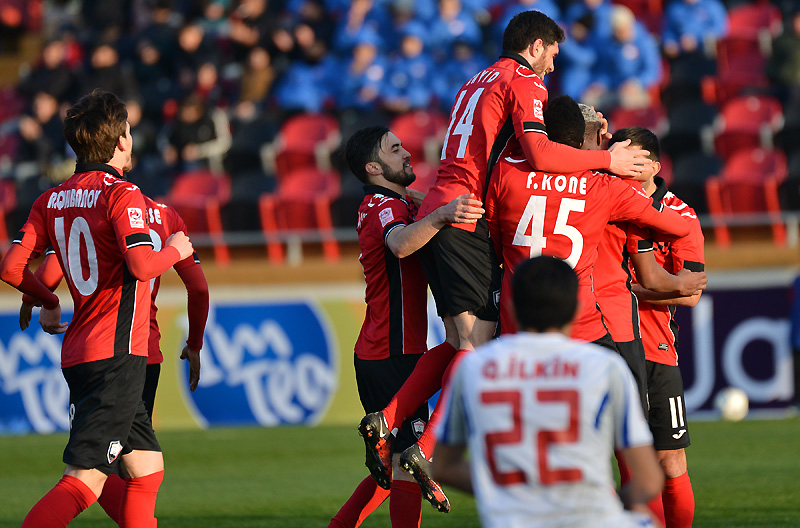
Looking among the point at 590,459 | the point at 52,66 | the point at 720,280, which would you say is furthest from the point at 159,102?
the point at 590,459

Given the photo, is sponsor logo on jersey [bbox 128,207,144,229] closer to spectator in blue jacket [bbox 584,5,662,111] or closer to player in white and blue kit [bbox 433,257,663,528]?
player in white and blue kit [bbox 433,257,663,528]

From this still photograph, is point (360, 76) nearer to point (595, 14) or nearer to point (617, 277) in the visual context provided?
point (595, 14)

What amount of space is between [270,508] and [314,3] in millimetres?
10265

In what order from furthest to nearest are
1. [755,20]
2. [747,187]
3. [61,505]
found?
[755,20] < [747,187] < [61,505]

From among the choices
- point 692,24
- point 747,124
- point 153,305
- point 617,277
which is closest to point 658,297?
point 617,277

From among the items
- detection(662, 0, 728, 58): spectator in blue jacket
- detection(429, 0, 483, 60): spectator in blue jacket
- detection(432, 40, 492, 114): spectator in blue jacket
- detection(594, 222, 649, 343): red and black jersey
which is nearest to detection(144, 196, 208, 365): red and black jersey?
detection(594, 222, 649, 343): red and black jersey

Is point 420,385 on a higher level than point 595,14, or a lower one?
lower

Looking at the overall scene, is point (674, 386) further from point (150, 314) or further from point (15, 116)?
point (15, 116)

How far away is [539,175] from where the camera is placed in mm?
4770

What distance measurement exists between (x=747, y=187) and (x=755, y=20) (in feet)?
11.1

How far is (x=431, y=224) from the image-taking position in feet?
16.2

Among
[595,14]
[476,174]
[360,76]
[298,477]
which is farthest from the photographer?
[360,76]

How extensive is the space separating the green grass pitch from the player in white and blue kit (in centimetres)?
352

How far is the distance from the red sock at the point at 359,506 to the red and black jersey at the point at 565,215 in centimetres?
116
